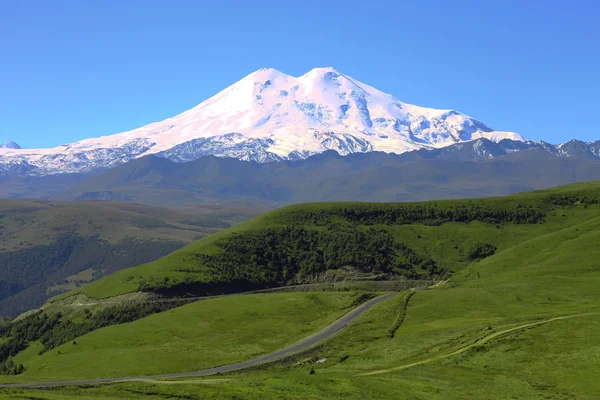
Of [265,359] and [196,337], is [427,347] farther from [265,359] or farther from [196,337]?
[196,337]

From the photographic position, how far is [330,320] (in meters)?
142

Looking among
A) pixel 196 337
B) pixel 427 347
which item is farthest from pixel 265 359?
pixel 196 337

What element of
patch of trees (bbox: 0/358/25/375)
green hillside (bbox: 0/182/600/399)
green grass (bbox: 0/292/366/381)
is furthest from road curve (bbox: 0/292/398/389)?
patch of trees (bbox: 0/358/25/375)

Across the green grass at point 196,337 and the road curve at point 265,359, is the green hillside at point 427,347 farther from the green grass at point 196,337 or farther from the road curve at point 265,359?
the road curve at point 265,359

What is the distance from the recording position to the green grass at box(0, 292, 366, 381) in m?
112

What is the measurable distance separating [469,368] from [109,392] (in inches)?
1669

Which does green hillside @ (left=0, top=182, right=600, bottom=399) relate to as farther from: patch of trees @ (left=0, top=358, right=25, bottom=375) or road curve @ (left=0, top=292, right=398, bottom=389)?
patch of trees @ (left=0, top=358, right=25, bottom=375)

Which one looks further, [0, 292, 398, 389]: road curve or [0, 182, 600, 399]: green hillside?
[0, 292, 398, 389]: road curve

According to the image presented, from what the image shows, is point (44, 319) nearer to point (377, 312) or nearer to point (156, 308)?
point (156, 308)

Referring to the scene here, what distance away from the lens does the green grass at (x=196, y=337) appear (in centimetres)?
11156

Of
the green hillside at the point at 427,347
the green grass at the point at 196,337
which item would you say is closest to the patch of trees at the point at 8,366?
the green grass at the point at 196,337

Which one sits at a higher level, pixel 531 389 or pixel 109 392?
pixel 109 392

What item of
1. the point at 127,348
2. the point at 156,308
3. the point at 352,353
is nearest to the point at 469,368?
the point at 352,353

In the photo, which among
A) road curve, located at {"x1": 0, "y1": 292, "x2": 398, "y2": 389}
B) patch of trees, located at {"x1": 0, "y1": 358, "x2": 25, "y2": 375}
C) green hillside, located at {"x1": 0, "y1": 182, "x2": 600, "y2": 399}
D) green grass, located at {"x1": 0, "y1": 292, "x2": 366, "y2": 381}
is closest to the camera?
green hillside, located at {"x1": 0, "y1": 182, "x2": 600, "y2": 399}
